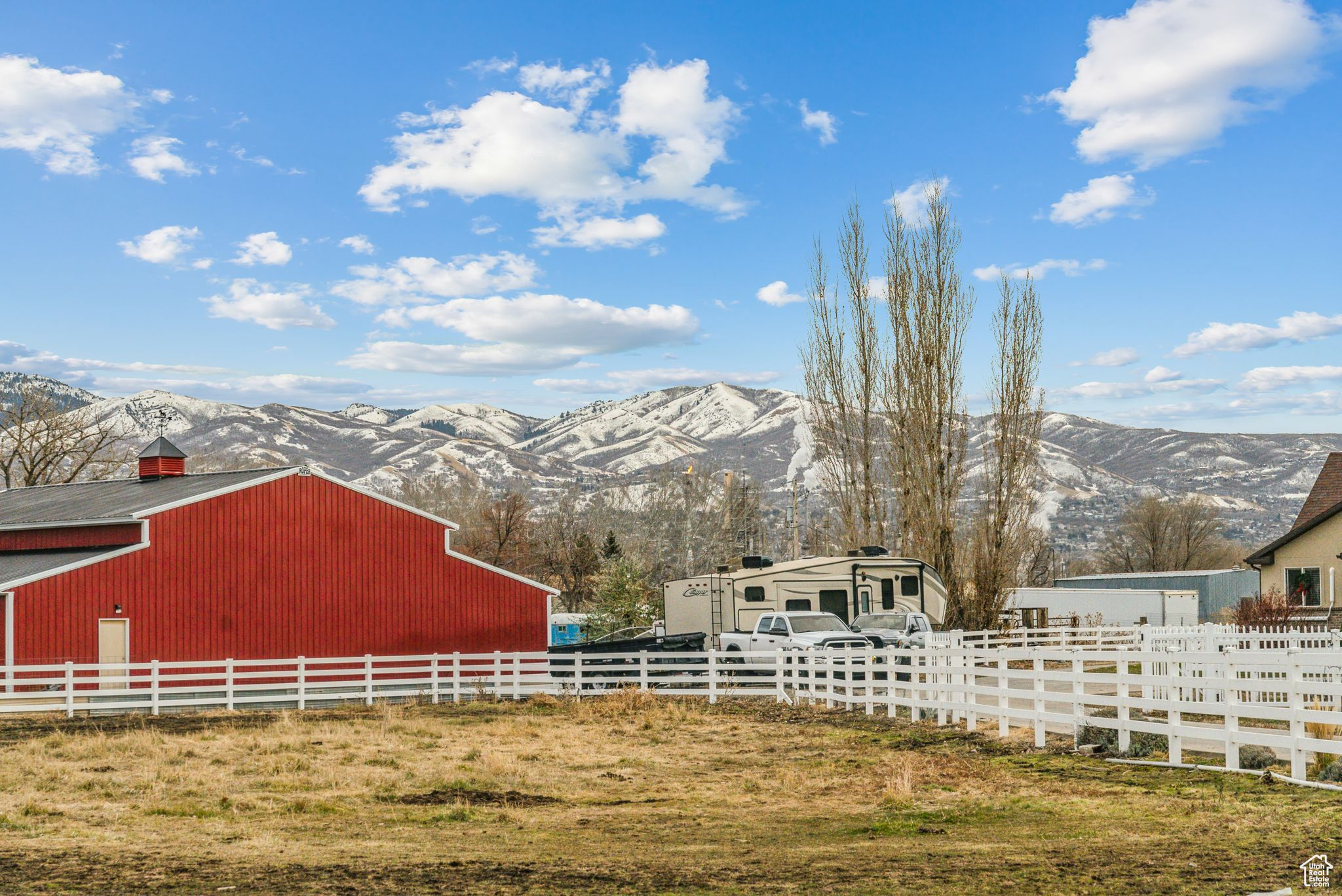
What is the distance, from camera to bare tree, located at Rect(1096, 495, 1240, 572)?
102375 mm

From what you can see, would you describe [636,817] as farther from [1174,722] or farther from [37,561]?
[37,561]

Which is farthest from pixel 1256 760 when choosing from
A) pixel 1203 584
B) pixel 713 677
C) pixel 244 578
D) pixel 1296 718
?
pixel 1203 584

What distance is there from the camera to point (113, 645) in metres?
30.5

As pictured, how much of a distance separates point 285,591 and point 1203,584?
1990 inches

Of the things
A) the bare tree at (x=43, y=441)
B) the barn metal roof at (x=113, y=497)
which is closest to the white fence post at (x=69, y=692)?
the barn metal roof at (x=113, y=497)

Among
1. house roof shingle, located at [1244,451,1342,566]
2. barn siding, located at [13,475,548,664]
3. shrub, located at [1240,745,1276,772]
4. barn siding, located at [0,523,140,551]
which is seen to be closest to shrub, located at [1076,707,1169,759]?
shrub, located at [1240,745,1276,772]

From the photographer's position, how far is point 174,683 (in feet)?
101

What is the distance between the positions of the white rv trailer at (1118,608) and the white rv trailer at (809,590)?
61.4 ft

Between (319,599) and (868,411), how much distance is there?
19162 mm

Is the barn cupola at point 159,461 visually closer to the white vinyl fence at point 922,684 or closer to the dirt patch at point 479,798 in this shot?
the white vinyl fence at point 922,684

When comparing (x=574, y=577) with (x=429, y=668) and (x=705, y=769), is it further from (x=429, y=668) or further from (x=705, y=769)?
(x=705, y=769)

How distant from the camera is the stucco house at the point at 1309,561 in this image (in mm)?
44406

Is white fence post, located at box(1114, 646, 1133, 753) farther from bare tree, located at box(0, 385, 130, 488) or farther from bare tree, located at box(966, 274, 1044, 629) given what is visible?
bare tree, located at box(0, 385, 130, 488)

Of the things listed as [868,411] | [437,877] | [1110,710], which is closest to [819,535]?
[868,411]
